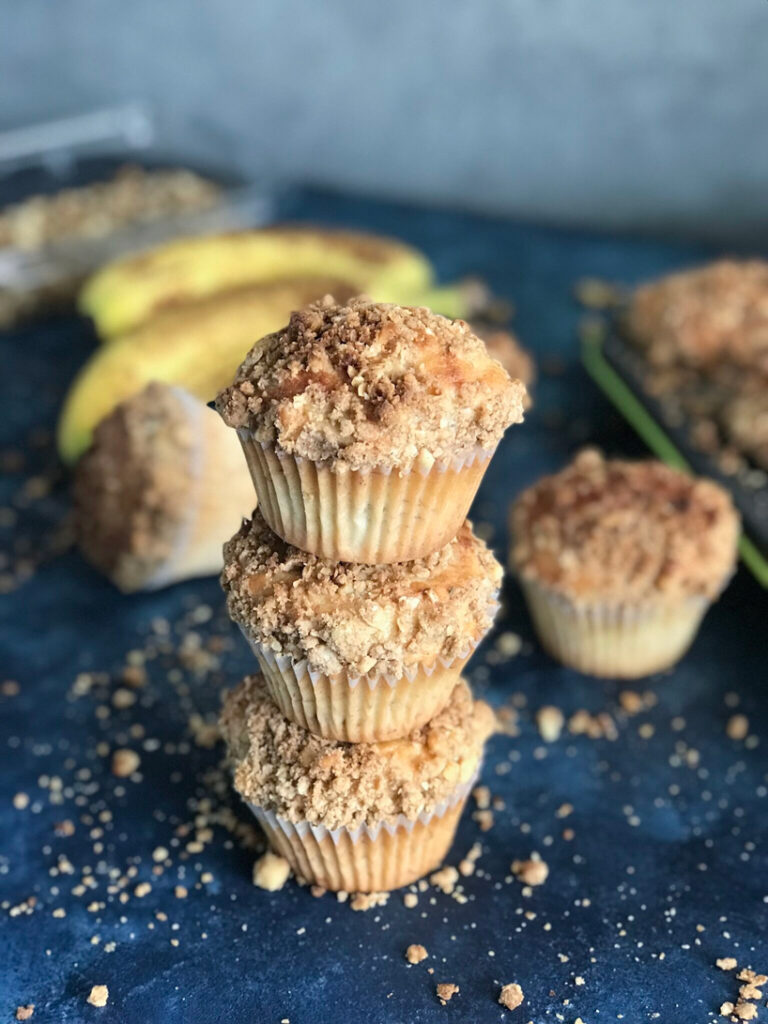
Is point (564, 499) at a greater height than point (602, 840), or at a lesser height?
greater

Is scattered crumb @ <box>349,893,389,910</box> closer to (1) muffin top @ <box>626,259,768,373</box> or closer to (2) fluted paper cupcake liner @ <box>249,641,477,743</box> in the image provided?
(2) fluted paper cupcake liner @ <box>249,641,477,743</box>

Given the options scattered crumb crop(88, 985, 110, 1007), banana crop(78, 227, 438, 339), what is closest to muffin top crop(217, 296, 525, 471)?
scattered crumb crop(88, 985, 110, 1007)

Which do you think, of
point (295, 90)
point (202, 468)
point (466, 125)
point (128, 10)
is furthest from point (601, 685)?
point (128, 10)

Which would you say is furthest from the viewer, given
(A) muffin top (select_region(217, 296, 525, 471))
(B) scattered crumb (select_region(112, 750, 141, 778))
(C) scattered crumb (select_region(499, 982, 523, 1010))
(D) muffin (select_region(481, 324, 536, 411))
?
(D) muffin (select_region(481, 324, 536, 411))

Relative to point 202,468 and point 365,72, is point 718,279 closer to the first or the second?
point 202,468

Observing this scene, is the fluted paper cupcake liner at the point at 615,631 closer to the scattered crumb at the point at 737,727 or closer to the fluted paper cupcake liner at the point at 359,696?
the scattered crumb at the point at 737,727

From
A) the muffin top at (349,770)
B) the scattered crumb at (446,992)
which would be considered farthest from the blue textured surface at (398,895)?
the muffin top at (349,770)
